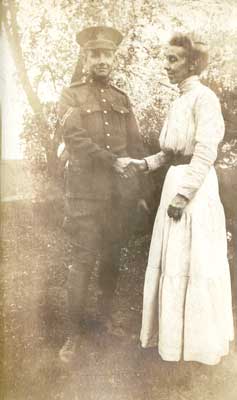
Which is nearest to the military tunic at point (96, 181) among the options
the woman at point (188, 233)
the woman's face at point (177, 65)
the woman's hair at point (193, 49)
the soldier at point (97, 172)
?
the soldier at point (97, 172)

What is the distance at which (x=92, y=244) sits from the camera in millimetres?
Result: 2320

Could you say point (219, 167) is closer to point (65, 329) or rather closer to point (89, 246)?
point (89, 246)

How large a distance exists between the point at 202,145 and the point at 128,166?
16.2 inches

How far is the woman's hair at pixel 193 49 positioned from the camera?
7.52 ft

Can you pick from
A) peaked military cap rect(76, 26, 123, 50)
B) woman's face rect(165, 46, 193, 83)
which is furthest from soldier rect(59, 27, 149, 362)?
woman's face rect(165, 46, 193, 83)

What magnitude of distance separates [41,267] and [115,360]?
0.65 m

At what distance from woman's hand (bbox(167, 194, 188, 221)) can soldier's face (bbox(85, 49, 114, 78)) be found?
2.52 feet

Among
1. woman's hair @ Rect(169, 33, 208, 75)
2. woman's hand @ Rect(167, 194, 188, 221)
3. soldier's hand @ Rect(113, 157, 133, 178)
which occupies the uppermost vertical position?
woman's hair @ Rect(169, 33, 208, 75)

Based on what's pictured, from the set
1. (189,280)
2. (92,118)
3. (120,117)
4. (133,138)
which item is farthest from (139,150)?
(189,280)

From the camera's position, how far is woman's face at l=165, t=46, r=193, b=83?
7.48ft

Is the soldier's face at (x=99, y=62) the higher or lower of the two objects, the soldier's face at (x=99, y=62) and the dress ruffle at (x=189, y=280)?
the higher

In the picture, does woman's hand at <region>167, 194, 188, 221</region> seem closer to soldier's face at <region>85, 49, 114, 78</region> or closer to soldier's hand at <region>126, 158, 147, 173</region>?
soldier's hand at <region>126, 158, 147, 173</region>

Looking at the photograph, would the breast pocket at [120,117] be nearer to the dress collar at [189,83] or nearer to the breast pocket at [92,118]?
the breast pocket at [92,118]

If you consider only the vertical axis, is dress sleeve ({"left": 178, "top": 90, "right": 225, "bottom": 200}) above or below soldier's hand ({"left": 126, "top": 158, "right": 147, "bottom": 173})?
above
